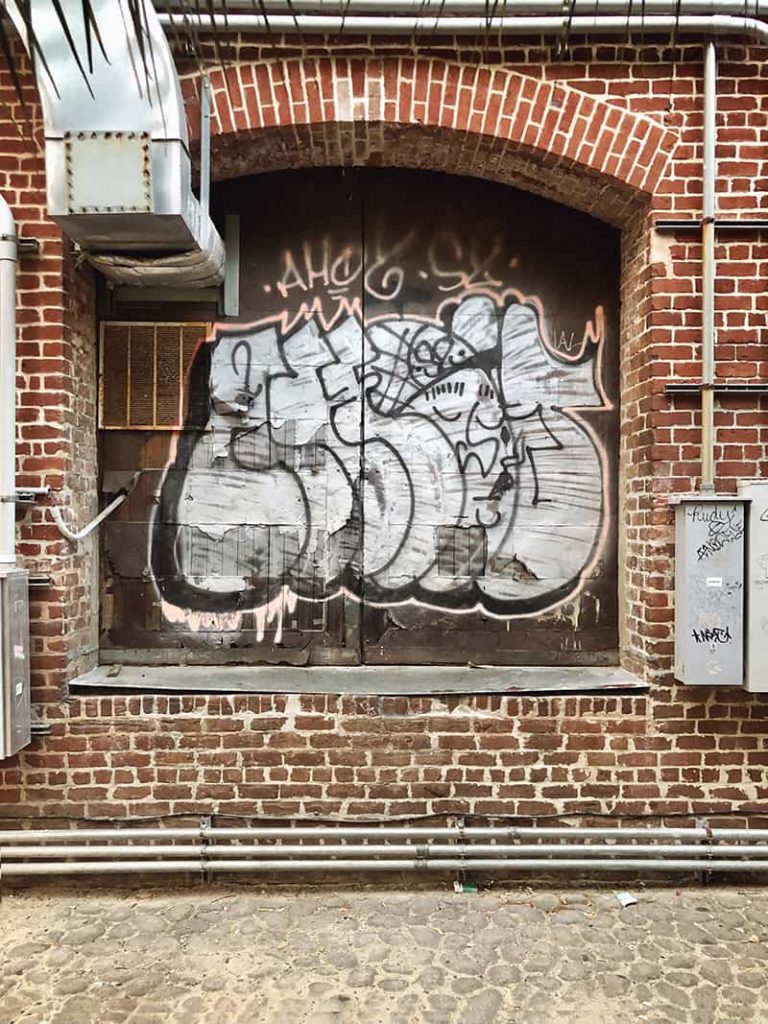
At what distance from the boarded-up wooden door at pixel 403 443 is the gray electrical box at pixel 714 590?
2.00ft

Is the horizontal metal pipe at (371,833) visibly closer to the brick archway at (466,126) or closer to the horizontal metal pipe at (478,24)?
the brick archway at (466,126)

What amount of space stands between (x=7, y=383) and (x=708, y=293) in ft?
11.4

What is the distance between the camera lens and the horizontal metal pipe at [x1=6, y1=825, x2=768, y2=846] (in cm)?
331

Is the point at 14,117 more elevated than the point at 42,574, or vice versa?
the point at 14,117

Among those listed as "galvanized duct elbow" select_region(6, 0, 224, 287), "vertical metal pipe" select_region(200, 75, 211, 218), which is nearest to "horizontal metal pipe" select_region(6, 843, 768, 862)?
"galvanized duct elbow" select_region(6, 0, 224, 287)

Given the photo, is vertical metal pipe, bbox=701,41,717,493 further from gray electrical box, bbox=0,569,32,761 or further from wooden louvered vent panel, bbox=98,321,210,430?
gray electrical box, bbox=0,569,32,761

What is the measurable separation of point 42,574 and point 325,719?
1.61 m

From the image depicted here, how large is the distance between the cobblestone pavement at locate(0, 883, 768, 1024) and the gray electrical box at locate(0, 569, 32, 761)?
0.84 metres

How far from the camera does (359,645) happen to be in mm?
3896

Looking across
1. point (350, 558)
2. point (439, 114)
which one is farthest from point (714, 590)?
point (439, 114)

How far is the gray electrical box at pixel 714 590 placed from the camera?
3.29 metres

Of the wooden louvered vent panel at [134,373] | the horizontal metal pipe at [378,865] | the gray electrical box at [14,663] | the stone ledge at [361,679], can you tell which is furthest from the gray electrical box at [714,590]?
the gray electrical box at [14,663]

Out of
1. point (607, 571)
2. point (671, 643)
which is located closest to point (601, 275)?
point (607, 571)

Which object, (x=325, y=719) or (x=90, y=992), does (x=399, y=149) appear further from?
(x=90, y=992)
